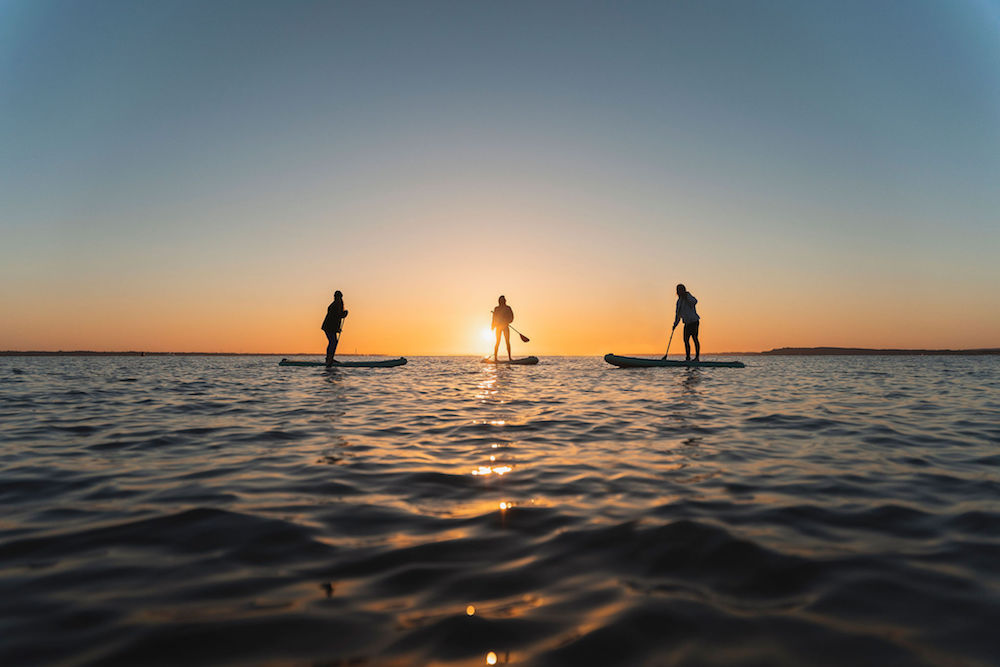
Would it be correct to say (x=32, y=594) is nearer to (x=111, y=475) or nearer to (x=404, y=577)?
(x=404, y=577)

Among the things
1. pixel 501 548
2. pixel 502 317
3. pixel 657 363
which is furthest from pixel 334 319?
pixel 501 548

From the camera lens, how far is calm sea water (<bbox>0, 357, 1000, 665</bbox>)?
6.04 feet

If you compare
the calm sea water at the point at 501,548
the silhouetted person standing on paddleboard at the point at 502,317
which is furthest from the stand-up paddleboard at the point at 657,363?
the calm sea water at the point at 501,548

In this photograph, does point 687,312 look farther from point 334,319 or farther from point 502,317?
point 334,319

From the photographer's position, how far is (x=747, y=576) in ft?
7.78

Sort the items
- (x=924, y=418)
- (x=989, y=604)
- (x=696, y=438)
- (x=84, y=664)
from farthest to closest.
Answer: (x=924, y=418), (x=696, y=438), (x=989, y=604), (x=84, y=664)

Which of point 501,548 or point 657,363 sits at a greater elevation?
point 657,363

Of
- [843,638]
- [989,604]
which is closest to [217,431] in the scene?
[843,638]

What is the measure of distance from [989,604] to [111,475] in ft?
18.9

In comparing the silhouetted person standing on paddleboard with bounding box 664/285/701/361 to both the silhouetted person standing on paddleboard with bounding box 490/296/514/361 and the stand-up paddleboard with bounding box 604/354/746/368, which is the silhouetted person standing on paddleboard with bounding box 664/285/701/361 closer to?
the stand-up paddleboard with bounding box 604/354/746/368

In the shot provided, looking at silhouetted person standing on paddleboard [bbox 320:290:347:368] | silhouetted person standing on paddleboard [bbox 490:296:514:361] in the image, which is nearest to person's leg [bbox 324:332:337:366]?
silhouetted person standing on paddleboard [bbox 320:290:347:368]

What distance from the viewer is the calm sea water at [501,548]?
1.84 meters

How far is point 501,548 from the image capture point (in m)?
2.70

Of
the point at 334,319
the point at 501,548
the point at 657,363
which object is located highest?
the point at 334,319
